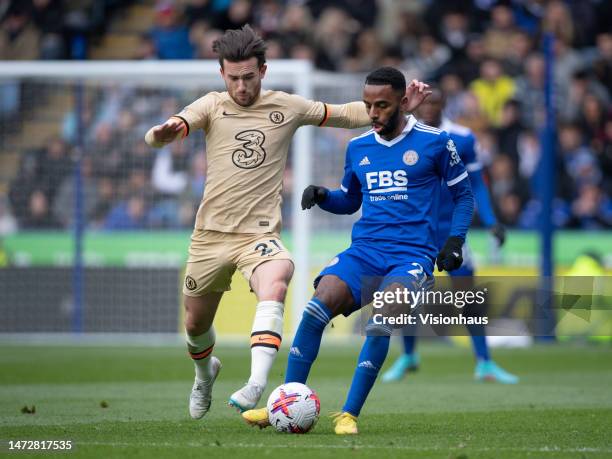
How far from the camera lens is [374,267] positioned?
7.11 metres

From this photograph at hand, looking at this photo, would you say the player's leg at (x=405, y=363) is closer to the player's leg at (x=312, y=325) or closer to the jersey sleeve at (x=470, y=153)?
the jersey sleeve at (x=470, y=153)

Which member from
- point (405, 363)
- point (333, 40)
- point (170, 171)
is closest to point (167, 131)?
point (405, 363)

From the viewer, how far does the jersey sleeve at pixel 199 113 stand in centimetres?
751

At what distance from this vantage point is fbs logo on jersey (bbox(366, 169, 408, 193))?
7.23 metres

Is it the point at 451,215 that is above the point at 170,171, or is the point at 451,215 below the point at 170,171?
above

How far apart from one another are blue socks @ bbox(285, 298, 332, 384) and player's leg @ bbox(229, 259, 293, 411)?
15 centimetres

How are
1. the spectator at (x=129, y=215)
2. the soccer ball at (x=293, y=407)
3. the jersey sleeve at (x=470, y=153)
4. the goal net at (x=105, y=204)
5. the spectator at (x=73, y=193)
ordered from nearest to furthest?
the soccer ball at (x=293, y=407), the jersey sleeve at (x=470, y=153), the goal net at (x=105, y=204), the spectator at (x=129, y=215), the spectator at (x=73, y=193)

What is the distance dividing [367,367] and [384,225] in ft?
2.82

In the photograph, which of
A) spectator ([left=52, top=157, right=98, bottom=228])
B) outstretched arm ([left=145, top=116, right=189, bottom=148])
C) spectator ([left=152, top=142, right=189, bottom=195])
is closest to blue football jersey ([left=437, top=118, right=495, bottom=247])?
outstretched arm ([left=145, top=116, right=189, bottom=148])

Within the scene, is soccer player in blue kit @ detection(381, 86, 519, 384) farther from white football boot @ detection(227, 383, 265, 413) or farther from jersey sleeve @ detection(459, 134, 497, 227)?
white football boot @ detection(227, 383, 265, 413)

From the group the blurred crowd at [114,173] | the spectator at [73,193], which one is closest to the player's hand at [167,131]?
the blurred crowd at [114,173]

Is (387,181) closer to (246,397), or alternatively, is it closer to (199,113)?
(199,113)

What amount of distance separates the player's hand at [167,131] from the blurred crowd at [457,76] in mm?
9802

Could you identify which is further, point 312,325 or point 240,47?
point 240,47
